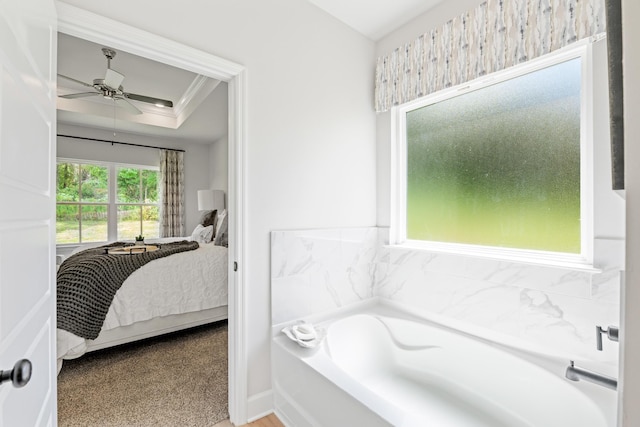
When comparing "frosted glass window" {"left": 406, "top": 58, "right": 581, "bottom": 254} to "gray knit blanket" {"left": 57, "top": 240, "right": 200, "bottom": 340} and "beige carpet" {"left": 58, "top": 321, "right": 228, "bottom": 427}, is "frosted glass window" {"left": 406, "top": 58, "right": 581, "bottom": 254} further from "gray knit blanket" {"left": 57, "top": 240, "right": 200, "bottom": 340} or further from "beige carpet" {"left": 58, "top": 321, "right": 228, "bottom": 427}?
"gray knit blanket" {"left": 57, "top": 240, "right": 200, "bottom": 340}

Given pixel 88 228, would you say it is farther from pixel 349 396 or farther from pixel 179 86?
pixel 349 396

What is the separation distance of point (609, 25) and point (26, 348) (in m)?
1.48

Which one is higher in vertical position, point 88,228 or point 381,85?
point 381,85

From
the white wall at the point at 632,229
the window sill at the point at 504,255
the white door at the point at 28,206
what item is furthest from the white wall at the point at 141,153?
the white wall at the point at 632,229

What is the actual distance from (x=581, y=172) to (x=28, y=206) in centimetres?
241

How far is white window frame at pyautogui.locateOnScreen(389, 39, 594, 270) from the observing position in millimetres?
1526

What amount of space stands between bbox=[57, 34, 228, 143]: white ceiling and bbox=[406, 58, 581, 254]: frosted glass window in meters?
2.43

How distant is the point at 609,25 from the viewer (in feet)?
1.41

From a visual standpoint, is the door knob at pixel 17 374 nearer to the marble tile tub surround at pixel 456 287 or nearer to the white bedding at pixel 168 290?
the marble tile tub surround at pixel 456 287

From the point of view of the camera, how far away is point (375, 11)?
6.98 ft

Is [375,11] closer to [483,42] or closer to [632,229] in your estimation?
[483,42]

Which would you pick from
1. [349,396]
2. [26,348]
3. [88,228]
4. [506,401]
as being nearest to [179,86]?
[88,228]

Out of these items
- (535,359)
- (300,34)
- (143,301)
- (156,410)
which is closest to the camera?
(535,359)

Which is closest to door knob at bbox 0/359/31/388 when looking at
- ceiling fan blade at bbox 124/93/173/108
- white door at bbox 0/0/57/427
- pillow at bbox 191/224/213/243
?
white door at bbox 0/0/57/427
